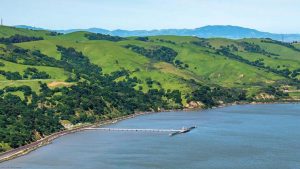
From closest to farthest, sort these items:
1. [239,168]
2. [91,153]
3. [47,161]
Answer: [239,168]
[47,161]
[91,153]

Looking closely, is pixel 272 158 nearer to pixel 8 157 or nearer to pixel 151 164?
pixel 151 164

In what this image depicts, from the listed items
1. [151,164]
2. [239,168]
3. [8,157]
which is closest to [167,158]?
[151,164]

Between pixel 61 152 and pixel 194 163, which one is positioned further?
pixel 61 152

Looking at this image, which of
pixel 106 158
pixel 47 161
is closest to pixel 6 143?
pixel 47 161

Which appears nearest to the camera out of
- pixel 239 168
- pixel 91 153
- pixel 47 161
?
pixel 239 168

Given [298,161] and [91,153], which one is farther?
[91,153]

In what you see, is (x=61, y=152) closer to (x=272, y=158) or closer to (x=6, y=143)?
(x=6, y=143)

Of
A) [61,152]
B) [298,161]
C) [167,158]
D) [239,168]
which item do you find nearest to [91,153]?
[61,152]

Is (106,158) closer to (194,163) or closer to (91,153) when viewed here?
(91,153)
